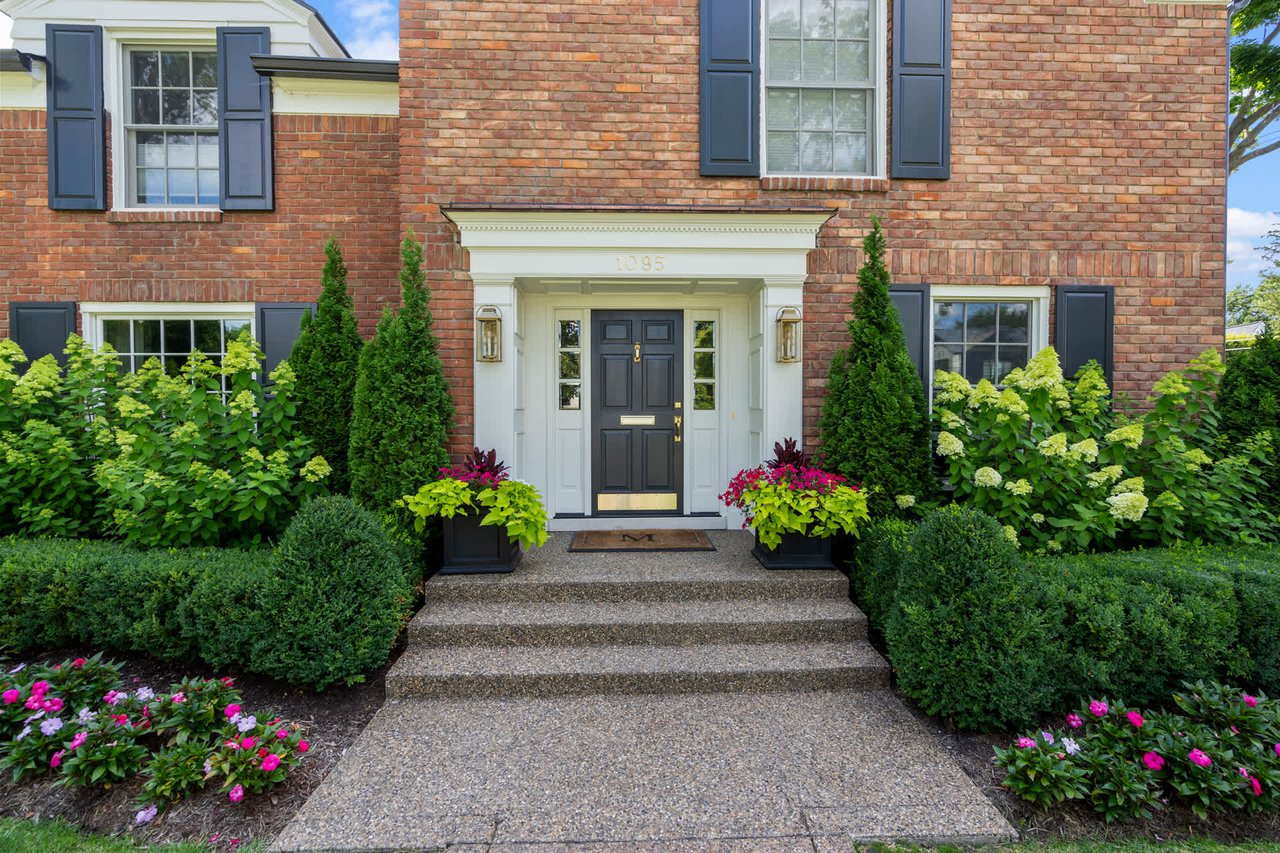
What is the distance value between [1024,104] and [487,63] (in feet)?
14.6

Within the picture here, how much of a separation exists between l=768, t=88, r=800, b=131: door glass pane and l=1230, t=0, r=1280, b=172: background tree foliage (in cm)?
891

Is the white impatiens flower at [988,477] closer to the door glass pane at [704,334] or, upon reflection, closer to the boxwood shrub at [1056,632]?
the boxwood shrub at [1056,632]

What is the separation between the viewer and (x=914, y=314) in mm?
5152

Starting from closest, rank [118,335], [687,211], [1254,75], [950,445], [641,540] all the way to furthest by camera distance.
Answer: [950,445] < [687,211] < [641,540] < [118,335] < [1254,75]

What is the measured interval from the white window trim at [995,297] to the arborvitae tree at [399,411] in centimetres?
A: 404

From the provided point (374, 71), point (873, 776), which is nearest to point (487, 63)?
point (374, 71)

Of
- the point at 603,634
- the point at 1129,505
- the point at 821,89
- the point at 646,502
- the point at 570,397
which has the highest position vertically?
the point at 821,89

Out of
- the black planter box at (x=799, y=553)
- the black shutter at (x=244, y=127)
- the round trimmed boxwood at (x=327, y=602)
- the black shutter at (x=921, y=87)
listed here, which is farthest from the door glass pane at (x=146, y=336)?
the black shutter at (x=921, y=87)

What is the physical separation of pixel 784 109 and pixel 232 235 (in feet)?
16.6

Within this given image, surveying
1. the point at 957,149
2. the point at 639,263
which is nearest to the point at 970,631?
the point at 639,263

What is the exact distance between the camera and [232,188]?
5543 millimetres

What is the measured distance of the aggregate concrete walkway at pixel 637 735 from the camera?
2520 millimetres

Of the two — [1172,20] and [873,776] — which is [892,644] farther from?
[1172,20]

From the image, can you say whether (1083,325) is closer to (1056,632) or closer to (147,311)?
(1056,632)
